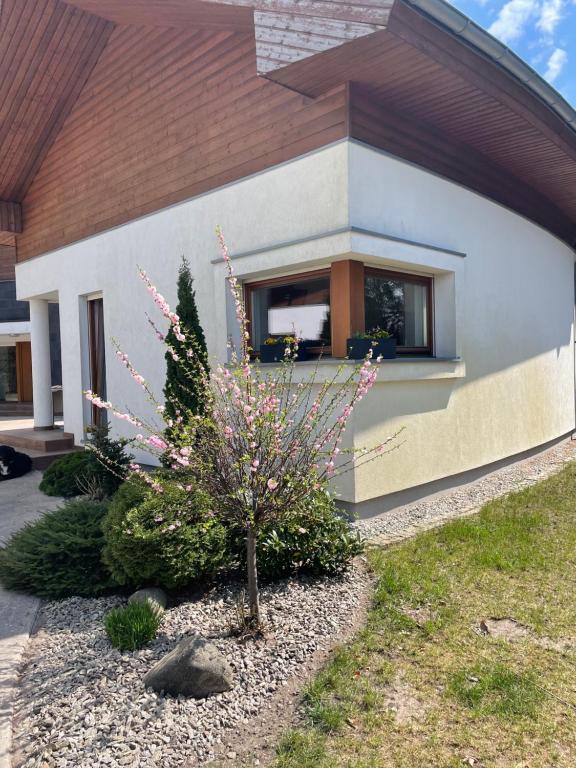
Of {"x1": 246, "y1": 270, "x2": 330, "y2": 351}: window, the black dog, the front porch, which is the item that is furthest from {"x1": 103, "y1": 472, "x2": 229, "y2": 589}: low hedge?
the front porch

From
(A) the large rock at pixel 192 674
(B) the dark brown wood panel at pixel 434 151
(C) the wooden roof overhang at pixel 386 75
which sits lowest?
(A) the large rock at pixel 192 674

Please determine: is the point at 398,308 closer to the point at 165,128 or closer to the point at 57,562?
the point at 165,128

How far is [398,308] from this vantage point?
6.42 metres

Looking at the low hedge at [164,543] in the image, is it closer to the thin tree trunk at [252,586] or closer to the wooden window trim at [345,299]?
the thin tree trunk at [252,586]

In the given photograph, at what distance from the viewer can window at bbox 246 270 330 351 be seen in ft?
19.7

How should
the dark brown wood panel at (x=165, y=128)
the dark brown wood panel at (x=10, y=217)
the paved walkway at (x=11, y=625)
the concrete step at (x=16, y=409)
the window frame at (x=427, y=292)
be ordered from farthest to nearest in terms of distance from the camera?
1. the concrete step at (x=16, y=409)
2. the dark brown wood panel at (x=10, y=217)
3. the window frame at (x=427, y=292)
4. the dark brown wood panel at (x=165, y=128)
5. the paved walkway at (x=11, y=625)

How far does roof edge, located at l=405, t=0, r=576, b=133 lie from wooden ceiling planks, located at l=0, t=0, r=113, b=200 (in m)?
6.04

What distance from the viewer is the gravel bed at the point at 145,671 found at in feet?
8.29

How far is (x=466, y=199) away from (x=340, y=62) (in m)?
2.99

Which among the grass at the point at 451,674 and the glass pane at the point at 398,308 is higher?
the glass pane at the point at 398,308

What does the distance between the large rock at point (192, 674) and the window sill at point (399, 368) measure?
2.86m

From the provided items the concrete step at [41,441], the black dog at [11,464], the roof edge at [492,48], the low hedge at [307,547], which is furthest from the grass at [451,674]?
the concrete step at [41,441]

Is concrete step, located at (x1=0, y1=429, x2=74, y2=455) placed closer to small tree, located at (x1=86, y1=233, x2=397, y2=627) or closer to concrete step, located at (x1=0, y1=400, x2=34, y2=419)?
small tree, located at (x1=86, y1=233, x2=397, y2=627)

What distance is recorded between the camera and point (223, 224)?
269 inches
